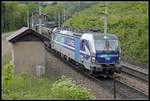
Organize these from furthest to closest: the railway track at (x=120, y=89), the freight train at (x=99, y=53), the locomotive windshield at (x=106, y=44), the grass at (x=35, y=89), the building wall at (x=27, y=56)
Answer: the locomotive windshield at (x=106, y=44), the freight train at (x=99, y=53), the building wall at (x=27, y=56), the railway track at (x=120, y=89), the grass at (x=35, y=89)

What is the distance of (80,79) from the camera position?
21.6m

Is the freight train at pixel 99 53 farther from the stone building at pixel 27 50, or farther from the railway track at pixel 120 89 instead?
the stone building at pixel 27 50

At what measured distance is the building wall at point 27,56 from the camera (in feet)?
68.4

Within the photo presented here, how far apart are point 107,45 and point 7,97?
9221 millimetres

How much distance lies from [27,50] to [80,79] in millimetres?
3132

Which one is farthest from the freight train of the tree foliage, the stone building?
the tree foliage

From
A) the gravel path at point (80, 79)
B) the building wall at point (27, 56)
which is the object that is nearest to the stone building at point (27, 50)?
the building wall at point (27, 56)

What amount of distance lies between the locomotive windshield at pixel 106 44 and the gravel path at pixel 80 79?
1818mm

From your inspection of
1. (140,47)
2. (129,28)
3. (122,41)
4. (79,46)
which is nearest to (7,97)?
(79,46)

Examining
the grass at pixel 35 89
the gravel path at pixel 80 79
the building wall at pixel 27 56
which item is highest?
the building wall at pixel 27 56

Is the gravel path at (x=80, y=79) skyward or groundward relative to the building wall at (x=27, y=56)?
groundward

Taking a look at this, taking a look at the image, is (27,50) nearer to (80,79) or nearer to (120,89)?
(80,79)

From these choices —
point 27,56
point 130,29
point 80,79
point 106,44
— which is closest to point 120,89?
point 80,79

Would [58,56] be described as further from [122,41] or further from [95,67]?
[95,67]
